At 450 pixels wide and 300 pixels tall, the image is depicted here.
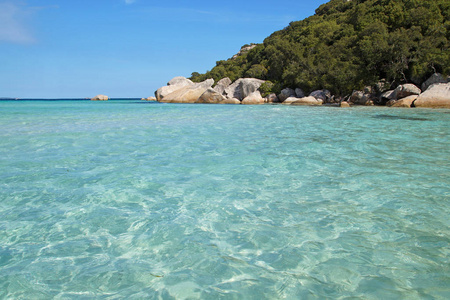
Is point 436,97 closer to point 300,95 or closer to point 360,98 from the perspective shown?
point 360,98

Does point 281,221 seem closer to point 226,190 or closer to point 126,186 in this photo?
point 226,190

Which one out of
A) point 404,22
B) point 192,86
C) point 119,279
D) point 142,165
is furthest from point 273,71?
point 119,279

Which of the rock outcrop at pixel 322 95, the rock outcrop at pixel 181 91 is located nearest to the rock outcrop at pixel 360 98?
the rock outcrop at pixel 322 95

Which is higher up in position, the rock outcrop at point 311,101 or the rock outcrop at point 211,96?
the rock outcrop at point 211,96

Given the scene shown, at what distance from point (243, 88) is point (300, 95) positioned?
10.2m

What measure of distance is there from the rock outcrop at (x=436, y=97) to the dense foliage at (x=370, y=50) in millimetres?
4796

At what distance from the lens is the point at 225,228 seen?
126 inches

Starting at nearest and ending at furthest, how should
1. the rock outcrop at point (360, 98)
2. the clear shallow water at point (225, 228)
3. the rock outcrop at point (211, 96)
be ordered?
the clear shallow water at point (225, 228)
the rock outcrop at point (360, 98)
the rock outcrop at point (211, 96)

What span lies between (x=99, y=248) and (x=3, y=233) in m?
1.15

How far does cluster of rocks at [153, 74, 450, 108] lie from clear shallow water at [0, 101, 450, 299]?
21267 millimetres

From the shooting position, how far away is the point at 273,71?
54.1 metres

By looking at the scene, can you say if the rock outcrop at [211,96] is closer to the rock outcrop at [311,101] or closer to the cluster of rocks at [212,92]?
the cluster of rocks at [212,92]

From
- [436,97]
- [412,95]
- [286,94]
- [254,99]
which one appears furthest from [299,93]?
[436,97]

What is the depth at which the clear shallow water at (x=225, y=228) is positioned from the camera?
2281 mm
